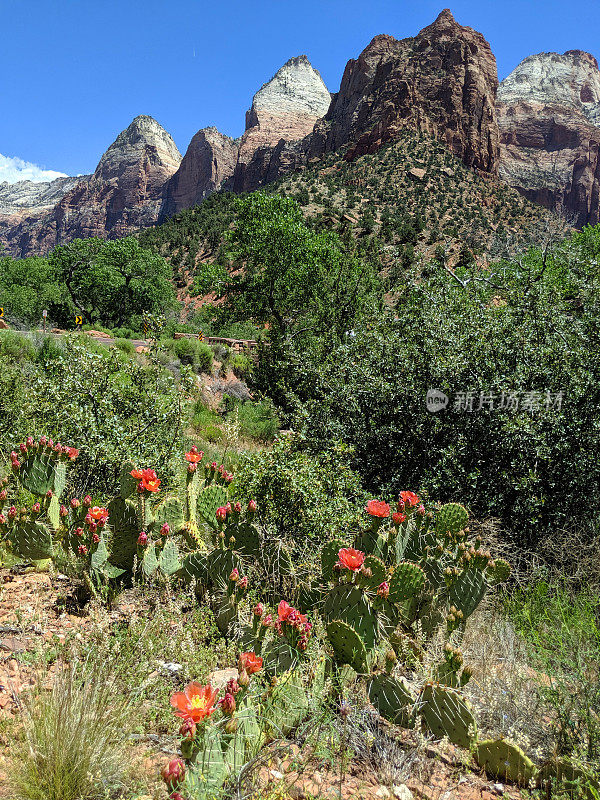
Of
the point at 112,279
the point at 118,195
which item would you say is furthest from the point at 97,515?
the point at 118,195

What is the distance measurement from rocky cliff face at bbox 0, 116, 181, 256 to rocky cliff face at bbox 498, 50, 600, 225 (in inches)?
3587

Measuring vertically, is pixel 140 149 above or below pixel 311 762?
above

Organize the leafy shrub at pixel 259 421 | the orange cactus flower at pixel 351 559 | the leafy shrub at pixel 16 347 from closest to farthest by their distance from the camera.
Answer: the orange cactus flower at pixel 351 559 < the leafy shrub at pixel 16 347 < the leafy shrub at pixel 259 421

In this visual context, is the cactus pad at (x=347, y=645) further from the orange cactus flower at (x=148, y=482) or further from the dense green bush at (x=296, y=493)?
the orange cactus flower at (x=148, y=482)

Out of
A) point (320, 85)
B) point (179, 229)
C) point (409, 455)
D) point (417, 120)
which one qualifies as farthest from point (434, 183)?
point (320, 85)

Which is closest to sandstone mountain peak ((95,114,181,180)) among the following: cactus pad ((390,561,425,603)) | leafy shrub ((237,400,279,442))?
leafy shrub ((237,400,279,442))

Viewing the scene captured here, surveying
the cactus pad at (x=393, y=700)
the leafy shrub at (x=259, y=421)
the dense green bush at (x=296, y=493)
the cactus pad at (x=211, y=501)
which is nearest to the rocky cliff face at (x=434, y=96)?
the leafy shrub at (x=259, y=421)

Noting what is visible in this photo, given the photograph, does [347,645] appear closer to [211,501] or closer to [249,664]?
[249,664]

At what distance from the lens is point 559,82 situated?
11038 centimetres

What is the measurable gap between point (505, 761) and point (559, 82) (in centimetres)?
14172

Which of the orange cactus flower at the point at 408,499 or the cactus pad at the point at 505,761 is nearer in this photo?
the cactus pad at the point at 505,761

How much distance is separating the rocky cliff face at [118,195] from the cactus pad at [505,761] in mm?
149534

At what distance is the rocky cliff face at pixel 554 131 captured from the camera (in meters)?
88.4

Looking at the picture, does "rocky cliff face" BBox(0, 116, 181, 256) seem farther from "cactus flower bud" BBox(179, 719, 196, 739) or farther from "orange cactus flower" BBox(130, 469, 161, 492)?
"cactus flower bud" BBox(179, 719, 196, 739)
